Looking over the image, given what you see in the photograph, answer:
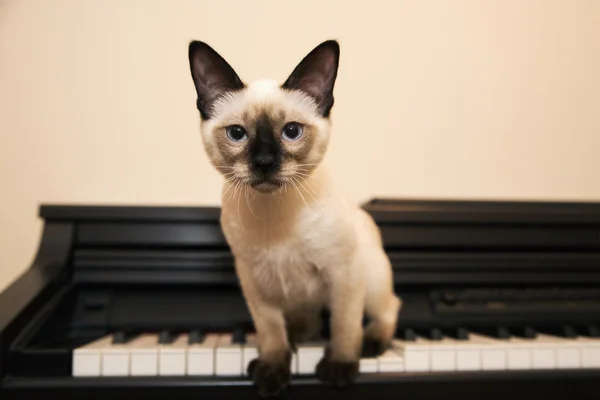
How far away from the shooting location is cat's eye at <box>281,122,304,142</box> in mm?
730

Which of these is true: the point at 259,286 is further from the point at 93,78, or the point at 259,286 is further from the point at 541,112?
the point at 541,112

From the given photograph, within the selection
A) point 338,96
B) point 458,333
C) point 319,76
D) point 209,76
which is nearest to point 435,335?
point 458,333

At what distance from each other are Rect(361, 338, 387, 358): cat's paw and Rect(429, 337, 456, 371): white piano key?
10 cm

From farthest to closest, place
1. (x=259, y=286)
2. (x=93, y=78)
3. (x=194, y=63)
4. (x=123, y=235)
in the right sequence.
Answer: (x=93, y=78), (x=123, y=235), (x=259, y=286), (x=194, y=63)

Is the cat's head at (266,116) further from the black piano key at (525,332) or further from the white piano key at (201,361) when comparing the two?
the black piano key at (525,332)

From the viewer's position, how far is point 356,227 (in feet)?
2.88

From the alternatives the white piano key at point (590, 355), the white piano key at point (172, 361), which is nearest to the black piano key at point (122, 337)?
the white piano key at point (172, 361)

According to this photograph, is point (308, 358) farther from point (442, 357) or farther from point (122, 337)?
point (122, 337)

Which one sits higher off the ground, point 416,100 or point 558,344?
point 416,100

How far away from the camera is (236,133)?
73cm

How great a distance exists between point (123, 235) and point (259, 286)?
0.38 meters

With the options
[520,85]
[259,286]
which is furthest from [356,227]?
[520,85]

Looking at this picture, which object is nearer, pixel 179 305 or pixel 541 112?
pixel 179 305

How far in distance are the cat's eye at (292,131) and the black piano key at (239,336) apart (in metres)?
0.44
